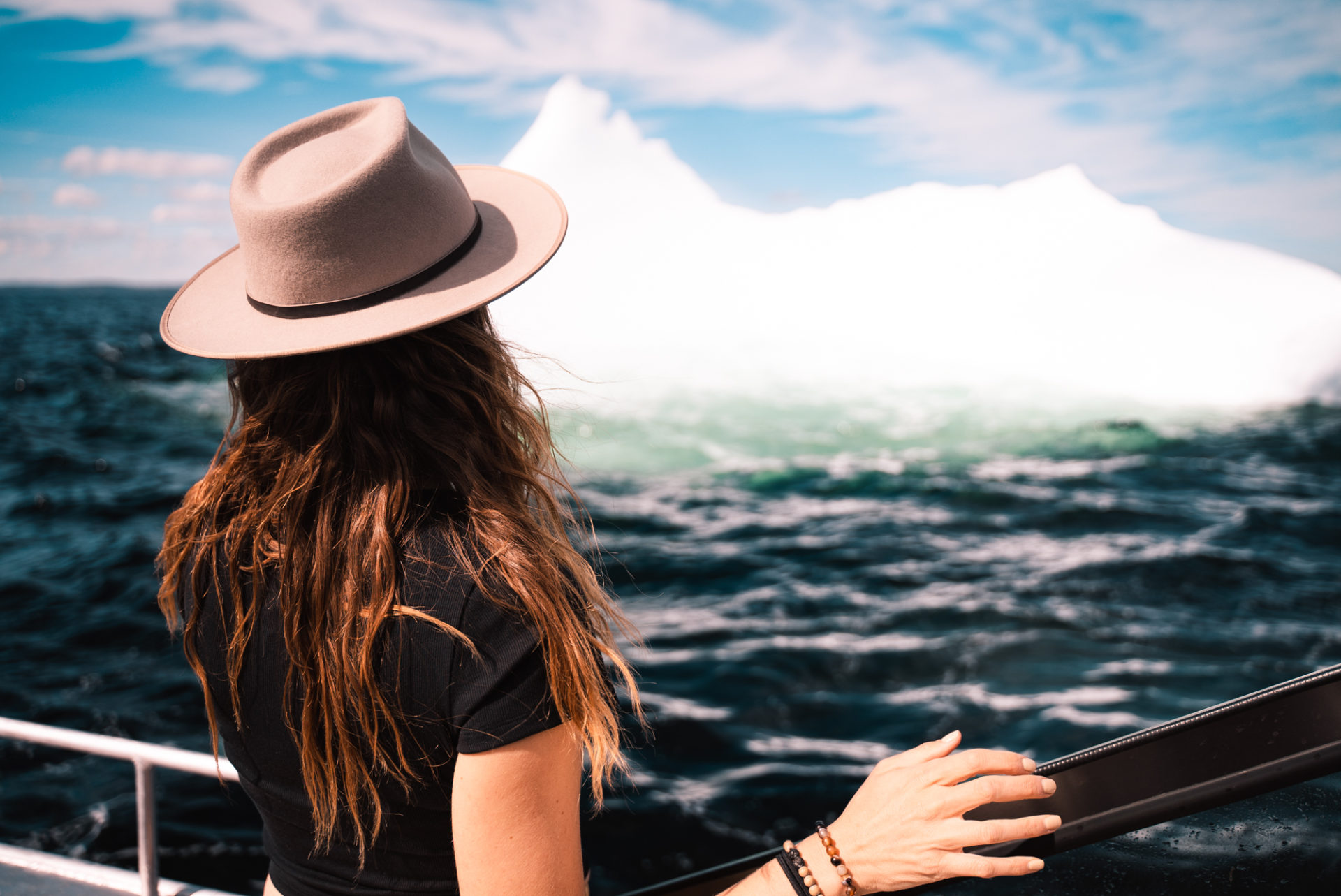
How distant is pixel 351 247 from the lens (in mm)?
976

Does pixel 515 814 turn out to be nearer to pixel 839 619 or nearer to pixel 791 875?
pixel 791 875

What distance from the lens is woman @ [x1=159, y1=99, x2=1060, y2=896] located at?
33.3 inches

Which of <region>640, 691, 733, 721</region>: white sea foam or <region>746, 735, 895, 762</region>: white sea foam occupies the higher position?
<region>640, 691, 733, 721</region>: white sea foam

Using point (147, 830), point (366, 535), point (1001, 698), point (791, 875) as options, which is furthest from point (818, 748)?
point (366, 535)

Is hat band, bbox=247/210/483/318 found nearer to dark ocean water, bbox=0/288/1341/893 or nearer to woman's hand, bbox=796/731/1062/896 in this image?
woman's hand, bbox=796/731/1062/896

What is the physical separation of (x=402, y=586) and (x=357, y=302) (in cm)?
37

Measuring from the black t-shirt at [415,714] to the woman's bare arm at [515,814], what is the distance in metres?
0.03

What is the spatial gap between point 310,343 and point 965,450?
1325 cm

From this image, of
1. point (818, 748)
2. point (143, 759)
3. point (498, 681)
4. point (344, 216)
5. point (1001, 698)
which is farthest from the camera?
point (1001, 698)

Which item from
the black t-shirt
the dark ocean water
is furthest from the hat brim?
the dark ocean water

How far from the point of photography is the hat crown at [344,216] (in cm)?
97

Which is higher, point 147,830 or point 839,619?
point 147,830

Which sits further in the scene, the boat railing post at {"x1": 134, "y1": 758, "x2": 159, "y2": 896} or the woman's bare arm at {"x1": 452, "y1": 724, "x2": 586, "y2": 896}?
the boat railing post at {"x1": 134, "y1": 758, "x2": 159, "y2": 896}

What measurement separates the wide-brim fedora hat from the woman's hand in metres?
0.77
